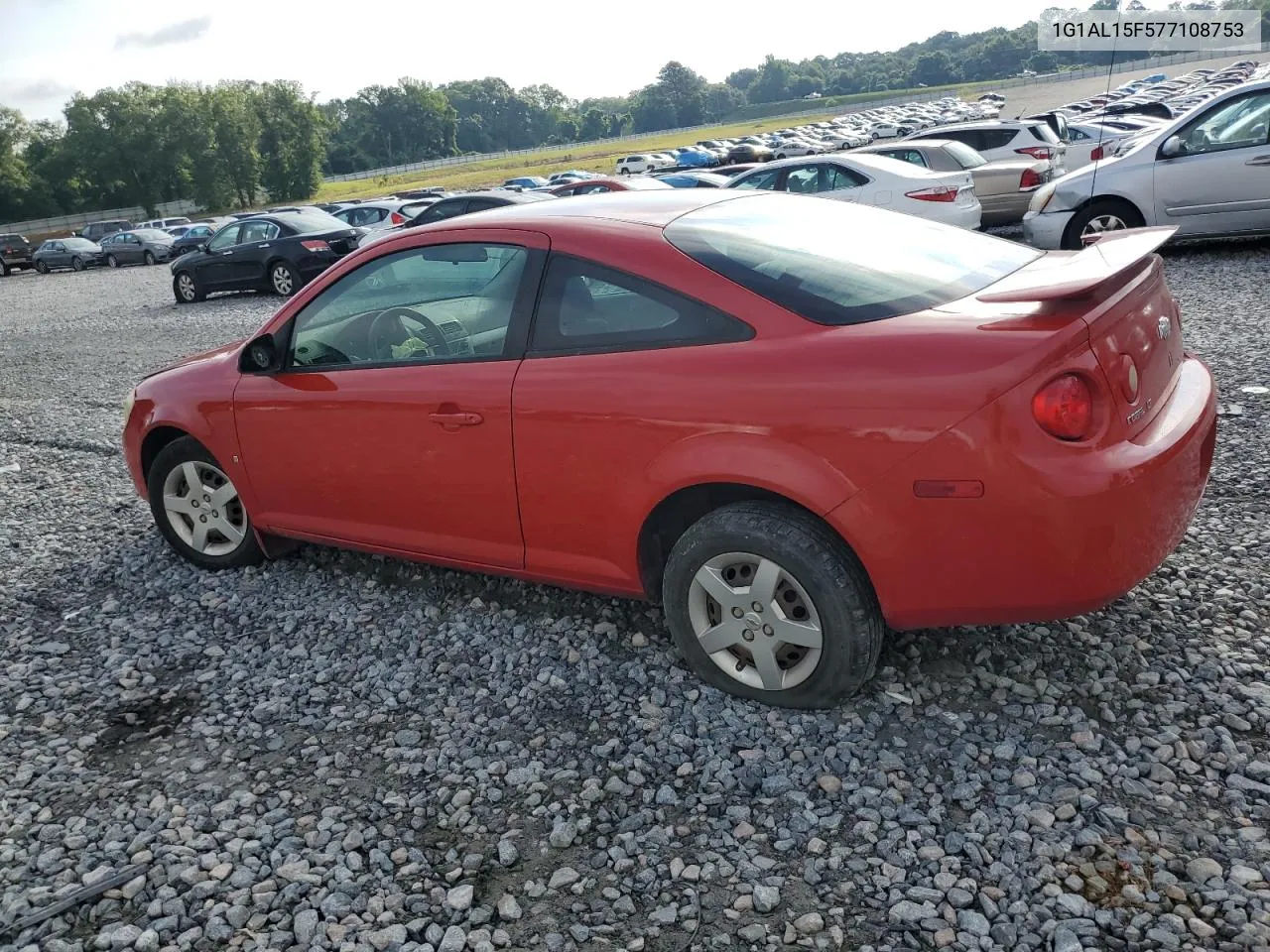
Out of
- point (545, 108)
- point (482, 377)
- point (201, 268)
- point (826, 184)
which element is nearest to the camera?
point (482, 377)

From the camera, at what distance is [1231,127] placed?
960 centimetres

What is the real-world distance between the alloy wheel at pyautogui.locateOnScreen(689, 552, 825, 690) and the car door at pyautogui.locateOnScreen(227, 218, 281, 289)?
598 inches

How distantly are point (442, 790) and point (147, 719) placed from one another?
51.9 inches

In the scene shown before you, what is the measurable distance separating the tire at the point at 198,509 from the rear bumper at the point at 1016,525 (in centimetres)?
309

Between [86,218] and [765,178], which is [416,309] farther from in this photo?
[86,218]

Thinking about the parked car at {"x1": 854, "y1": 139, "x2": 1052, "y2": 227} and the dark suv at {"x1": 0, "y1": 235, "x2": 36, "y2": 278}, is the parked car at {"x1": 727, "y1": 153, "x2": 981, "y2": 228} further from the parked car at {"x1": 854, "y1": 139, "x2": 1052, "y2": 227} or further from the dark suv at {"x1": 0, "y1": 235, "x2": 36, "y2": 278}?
the dark suv at {"x1": 0, "y1": 235, "x2": 36, "y2": 278}

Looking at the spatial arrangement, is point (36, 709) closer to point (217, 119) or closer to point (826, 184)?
point (826, 184)

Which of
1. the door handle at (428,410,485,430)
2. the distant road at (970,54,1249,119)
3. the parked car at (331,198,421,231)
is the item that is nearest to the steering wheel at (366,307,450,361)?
the door handle at (428,410,485,430)

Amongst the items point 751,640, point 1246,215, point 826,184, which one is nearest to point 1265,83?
point 1246,215

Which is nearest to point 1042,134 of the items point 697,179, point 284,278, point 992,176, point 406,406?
point 992,176

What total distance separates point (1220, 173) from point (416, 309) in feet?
29.1

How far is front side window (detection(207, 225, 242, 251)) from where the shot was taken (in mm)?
17141

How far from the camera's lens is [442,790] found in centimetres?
303

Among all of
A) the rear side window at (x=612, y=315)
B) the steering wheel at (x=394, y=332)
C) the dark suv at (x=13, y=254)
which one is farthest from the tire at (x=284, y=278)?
the dark suv at (x=13, y=254)
